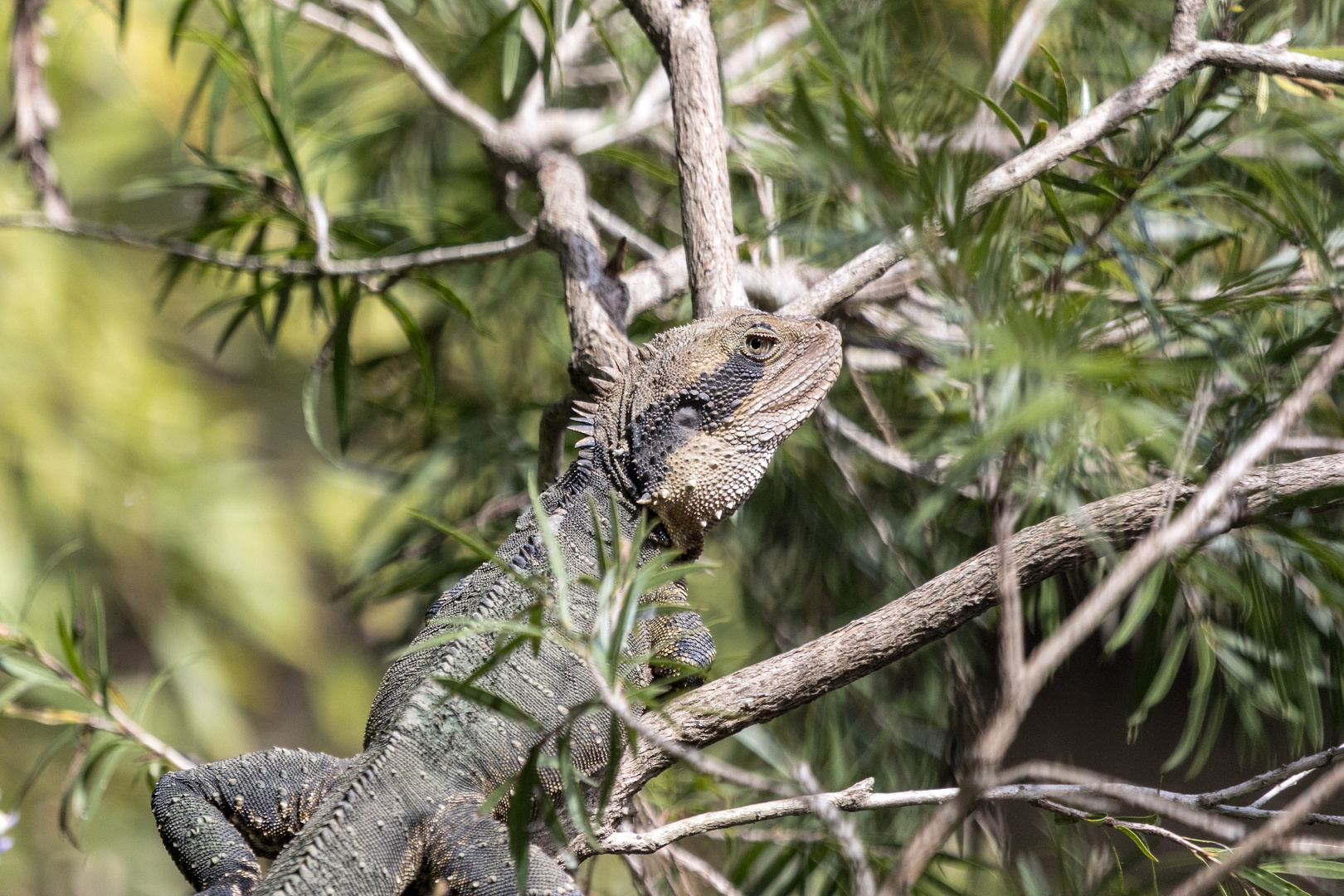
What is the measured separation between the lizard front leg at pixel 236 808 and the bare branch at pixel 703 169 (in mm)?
1193

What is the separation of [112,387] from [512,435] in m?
2.89

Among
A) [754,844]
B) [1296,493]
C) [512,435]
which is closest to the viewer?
[1296,493]

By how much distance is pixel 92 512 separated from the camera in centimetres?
450

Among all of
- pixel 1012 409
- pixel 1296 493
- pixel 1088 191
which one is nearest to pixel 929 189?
pixel 1012 409

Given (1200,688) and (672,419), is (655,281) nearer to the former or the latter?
(672,419)

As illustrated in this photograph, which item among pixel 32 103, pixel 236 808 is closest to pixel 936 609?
pixel 236 808

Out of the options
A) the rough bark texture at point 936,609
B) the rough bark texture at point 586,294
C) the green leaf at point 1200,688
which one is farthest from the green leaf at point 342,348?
the green leaf at point 1200,688

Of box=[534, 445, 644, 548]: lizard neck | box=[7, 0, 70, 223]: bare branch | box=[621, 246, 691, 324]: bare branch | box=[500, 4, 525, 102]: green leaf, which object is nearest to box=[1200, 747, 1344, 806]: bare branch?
box=[534, 445, 644, 548]: lizard neck

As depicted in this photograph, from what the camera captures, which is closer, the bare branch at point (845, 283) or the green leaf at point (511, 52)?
the bare branch at point (845, 283)

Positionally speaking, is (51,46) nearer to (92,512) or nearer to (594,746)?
(92,512)

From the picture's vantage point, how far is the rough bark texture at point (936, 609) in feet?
4.37

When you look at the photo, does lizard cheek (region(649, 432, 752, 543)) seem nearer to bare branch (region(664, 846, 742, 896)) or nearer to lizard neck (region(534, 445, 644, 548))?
lizard neck (region(534, 445, 644, 548))

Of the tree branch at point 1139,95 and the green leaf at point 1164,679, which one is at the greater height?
the tree branch at point 1139,95

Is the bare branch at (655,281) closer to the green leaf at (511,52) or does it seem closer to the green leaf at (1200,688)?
the green leaf at (511,52)
